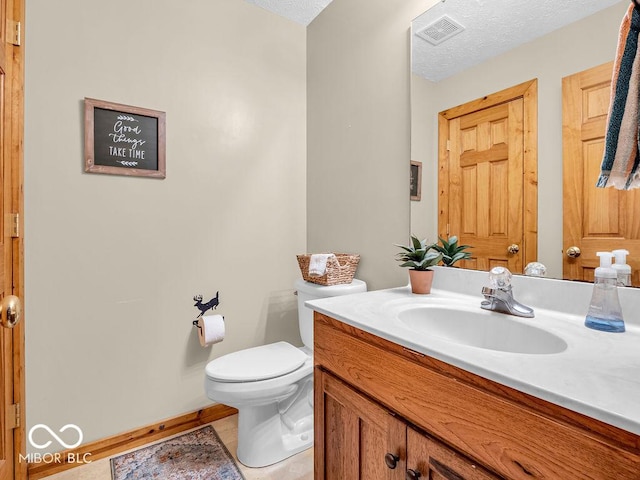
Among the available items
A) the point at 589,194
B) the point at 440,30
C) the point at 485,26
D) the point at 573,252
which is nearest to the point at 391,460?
the point at 573,252

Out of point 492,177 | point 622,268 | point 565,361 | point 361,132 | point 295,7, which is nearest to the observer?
point 565,361

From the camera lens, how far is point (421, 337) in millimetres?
777

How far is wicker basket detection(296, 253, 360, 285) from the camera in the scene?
5.46ft

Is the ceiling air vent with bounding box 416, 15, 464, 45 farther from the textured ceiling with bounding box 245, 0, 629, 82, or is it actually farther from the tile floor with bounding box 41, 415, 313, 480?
the tile floor with bounding box 41, 415, 313, 480

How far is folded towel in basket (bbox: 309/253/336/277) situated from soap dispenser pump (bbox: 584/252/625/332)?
1.04 metres

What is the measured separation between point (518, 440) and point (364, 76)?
5.70 ft

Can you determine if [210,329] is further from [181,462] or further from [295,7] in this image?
[295,7]

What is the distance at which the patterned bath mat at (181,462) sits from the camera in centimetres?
147

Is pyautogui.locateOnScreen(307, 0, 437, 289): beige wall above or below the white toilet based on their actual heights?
above

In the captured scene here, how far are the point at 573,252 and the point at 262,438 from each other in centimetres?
149

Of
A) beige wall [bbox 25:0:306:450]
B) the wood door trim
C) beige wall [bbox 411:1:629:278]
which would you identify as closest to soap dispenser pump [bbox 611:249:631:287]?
beige wall [bbox 411:1:629:278]

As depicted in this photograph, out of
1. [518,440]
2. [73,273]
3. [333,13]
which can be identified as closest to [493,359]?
[518,440]

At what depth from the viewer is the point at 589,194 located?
0.95 meters

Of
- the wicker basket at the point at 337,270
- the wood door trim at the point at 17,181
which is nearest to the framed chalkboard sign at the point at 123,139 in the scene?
the wood door trim at the point at 17,181
